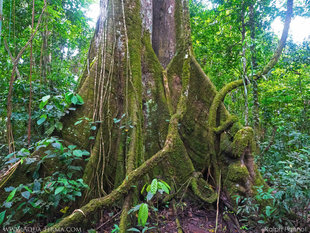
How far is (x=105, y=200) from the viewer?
1.79 meters

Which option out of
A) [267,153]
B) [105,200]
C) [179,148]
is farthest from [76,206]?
[267,153]

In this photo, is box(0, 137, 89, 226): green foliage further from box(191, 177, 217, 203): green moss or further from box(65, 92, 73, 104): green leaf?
box(191, 177, 217, 203): green moss

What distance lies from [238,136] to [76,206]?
2475 mm

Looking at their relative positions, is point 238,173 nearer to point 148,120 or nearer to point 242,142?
point 242,142

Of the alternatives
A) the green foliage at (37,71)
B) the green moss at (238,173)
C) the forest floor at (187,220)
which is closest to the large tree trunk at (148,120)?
the green moss at (238,173)

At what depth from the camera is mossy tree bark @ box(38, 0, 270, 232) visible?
2496 millimetres

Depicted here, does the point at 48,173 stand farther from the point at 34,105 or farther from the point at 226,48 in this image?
the point at 226,48

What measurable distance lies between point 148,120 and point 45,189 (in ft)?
5.67

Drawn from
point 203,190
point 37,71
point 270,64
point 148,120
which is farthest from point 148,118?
point 37,71

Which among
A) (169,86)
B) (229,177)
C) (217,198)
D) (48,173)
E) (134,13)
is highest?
(134,13)

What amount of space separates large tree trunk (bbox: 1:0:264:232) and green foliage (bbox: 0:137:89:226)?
0.28 m

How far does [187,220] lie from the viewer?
2562mm

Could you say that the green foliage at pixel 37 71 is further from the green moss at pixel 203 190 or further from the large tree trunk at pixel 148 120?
the green moss at pixel 203 190

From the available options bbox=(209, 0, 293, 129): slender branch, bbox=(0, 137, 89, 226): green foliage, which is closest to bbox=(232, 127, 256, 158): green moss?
bbox=(209, 0, 293, 129): slender branch
